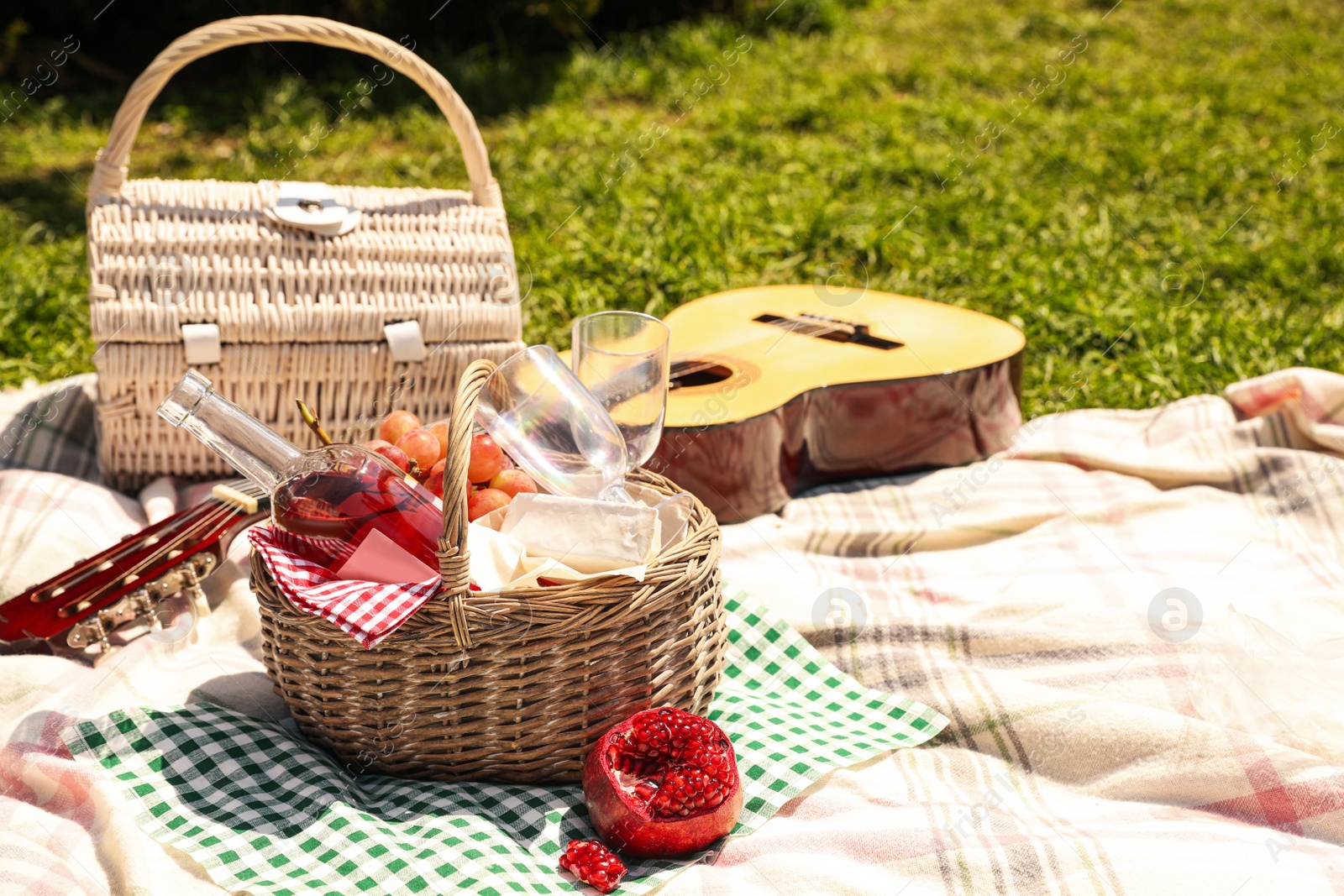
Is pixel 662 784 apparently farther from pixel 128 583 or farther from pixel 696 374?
pixel 696 374

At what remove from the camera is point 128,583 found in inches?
78.2

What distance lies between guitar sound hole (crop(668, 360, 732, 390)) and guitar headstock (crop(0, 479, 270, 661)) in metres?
0.91

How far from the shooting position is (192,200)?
8.03 feet

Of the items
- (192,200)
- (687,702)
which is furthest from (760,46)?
(687,702)

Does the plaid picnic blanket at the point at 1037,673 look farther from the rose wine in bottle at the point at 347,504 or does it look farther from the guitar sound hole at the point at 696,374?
the rose wine in bottle at the point at 347,504

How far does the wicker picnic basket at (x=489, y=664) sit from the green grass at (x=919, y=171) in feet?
5.67

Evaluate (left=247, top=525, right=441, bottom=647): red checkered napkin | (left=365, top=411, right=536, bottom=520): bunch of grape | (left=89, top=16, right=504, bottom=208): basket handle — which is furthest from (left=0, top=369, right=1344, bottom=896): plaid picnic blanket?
(left=89, top=16, right=504, bottom=208): basket handle

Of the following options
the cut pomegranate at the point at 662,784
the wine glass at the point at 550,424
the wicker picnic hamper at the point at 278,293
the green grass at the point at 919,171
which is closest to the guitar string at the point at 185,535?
the wicker picnic hamper at the point at 278,293

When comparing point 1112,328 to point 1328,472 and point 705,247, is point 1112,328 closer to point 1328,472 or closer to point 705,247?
point 1328,472

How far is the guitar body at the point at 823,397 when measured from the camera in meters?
2.39

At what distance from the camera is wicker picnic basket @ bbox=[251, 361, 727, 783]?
151cm

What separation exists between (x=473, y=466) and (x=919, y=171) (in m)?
3.11

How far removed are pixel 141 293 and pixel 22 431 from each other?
53cm

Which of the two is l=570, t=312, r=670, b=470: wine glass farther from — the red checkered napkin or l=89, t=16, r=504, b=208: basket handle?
l=89, t=16, r=504, b=208: basket handle
